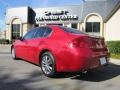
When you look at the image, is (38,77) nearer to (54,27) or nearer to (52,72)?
(52,72)

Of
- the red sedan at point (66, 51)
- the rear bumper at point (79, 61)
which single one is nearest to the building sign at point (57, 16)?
the red sedan at point (66, 51)

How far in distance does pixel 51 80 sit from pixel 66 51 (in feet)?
3.08

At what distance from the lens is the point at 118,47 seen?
19.0 m

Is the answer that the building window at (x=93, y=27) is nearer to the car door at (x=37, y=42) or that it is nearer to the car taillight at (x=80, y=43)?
the car door at (x=37, y=42)

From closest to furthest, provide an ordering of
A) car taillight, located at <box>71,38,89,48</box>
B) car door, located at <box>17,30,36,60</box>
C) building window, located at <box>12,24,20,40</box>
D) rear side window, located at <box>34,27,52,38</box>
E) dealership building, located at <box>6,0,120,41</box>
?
car taillight, located at <box>71,38,89,48</box>, rear side window, located at <box>34,27,52,38</box>, car door, located at <box>17,30,36,60</box>, dealership building, located at <box>6,0,120,41</box>, building window, located at <box>12,24,20,40</box>

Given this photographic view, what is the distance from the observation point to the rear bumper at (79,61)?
8203 millimetres

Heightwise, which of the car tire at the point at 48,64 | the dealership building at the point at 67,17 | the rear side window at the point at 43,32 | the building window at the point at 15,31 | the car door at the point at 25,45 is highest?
the dealership building at the point at 67,17

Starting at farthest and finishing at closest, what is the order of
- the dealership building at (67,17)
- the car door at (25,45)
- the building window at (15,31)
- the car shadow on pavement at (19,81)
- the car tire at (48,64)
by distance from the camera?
the building window at (15,31) → the dealership building at (67,17) → the car door at (25,45) → the car tire at (48,64) → the car shadow on pavement at (19,81)

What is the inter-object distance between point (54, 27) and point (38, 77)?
1655 mm

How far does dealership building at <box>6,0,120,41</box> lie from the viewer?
3675 cm

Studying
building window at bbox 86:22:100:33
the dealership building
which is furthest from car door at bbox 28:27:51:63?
building window at bbox 86:22:100:33

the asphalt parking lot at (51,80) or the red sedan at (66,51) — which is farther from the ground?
the red sedan at (66,51)

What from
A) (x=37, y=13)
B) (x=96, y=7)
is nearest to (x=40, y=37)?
(x=96, y=7)

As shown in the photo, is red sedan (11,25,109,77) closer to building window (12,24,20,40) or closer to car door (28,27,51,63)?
car door (28,27,51,63)
